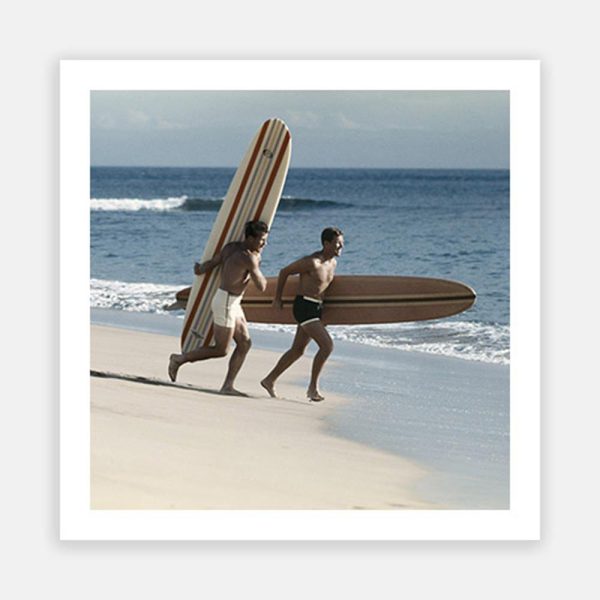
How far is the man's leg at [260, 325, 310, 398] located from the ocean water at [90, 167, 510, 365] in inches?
83.7

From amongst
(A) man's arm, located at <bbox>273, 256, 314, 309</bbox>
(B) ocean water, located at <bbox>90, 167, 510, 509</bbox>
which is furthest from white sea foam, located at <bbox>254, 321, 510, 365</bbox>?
(A) man's arm, located at <bbox>273, 256, 314, 309</bbox>

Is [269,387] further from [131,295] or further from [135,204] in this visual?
[135,204]

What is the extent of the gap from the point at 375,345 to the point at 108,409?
293cm

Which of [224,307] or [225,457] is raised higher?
[224,307]

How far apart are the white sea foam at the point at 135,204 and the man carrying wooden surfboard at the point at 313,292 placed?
886 cm

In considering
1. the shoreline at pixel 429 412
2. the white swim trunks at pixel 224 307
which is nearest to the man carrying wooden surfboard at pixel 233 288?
the white swim trunks at pixel 224 307

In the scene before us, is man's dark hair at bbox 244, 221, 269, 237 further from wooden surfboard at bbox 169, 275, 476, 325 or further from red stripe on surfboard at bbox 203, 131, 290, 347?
wooden surfboard at bbox 169, 275, 476, 325

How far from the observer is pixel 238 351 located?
6566 mm

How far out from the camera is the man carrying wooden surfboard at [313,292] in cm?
648

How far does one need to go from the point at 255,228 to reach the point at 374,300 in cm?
78

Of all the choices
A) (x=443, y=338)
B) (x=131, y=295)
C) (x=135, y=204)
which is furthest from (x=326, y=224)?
(x=443, y=338)
